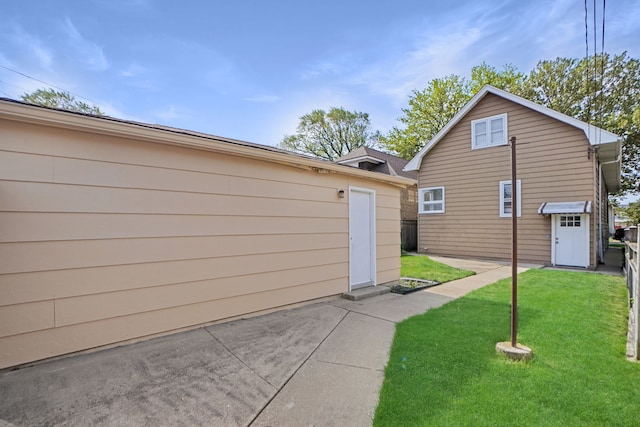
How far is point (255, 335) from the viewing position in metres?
3.77

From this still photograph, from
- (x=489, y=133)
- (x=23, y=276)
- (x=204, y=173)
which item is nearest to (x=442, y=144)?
(x=489, y=133)

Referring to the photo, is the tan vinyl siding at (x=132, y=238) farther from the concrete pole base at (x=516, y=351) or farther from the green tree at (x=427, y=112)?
the green tree at (x=427, y=112)

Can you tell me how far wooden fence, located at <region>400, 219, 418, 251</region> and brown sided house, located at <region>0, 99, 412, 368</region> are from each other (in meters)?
9.62

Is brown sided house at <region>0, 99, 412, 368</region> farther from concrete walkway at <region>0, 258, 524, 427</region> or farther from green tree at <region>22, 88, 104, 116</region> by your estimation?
green tree at <region>22, 88, 104, 116</region>

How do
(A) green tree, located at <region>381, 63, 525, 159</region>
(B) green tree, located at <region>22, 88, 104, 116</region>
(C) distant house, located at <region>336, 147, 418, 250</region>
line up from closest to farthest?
(C) distant house, located at <region>336, 147, 418, 250</region> → (B) green tree, located at <region>22, 88, 104, 116</region> → (A) green tree, located at <region>381, 63, 525, 159</region>

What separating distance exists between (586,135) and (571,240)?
10.5 ft

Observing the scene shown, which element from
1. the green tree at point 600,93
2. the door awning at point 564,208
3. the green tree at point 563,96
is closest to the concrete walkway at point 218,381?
the door awning at point 564,208

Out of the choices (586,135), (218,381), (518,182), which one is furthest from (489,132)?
(218,381)

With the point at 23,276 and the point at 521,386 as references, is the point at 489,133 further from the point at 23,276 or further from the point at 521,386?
the point at 23,276

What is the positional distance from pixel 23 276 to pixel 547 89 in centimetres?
2675

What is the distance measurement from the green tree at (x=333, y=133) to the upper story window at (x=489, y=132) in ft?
55.0

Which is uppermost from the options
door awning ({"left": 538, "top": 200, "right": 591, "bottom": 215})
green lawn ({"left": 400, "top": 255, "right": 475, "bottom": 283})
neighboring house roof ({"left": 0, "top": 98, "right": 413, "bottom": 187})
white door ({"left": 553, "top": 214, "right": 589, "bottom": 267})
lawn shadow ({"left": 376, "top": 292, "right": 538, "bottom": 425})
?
neighboring house roof ({"left": 0, "top": 98, "right": 413, "bottom": 187})

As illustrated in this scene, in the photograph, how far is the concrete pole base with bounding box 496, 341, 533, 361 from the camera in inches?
119

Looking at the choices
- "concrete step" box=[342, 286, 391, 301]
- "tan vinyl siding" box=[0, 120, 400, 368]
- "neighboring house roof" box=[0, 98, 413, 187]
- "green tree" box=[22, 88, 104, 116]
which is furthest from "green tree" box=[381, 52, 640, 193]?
"green tree" box=[22, 88, 104, 116]
